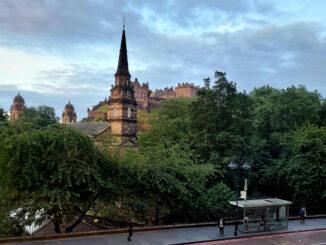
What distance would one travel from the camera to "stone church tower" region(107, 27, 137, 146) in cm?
6556

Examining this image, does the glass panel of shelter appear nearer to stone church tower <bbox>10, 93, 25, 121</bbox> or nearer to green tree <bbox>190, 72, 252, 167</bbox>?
green tree <bbox>190, 72, 252, 167</bbox>

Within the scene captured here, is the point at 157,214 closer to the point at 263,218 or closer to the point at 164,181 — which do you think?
the point at 164,181

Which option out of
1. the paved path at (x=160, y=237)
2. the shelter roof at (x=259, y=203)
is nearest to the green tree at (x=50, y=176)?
the paved path at (x=160, y=237)

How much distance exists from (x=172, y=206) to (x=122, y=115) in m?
39.5

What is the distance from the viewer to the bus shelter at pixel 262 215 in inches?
1023

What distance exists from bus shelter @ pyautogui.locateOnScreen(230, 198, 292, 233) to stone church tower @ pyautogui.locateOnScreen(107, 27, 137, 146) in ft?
130

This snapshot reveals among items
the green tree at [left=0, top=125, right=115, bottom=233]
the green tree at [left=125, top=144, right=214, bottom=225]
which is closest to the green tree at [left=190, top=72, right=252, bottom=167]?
the green tree at [left=125, top=144, right=214, bottom=225]

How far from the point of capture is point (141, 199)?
89.3ft

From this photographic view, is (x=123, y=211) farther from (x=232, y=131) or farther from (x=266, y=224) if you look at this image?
(x=232, y=131)

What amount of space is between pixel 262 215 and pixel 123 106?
1687 inches

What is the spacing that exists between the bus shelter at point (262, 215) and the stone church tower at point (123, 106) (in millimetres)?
39647

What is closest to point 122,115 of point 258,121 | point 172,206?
point 258,121

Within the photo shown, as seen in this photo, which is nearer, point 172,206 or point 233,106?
point 172,206

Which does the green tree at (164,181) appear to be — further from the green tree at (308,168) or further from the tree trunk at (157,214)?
the green tree at (308,168)
